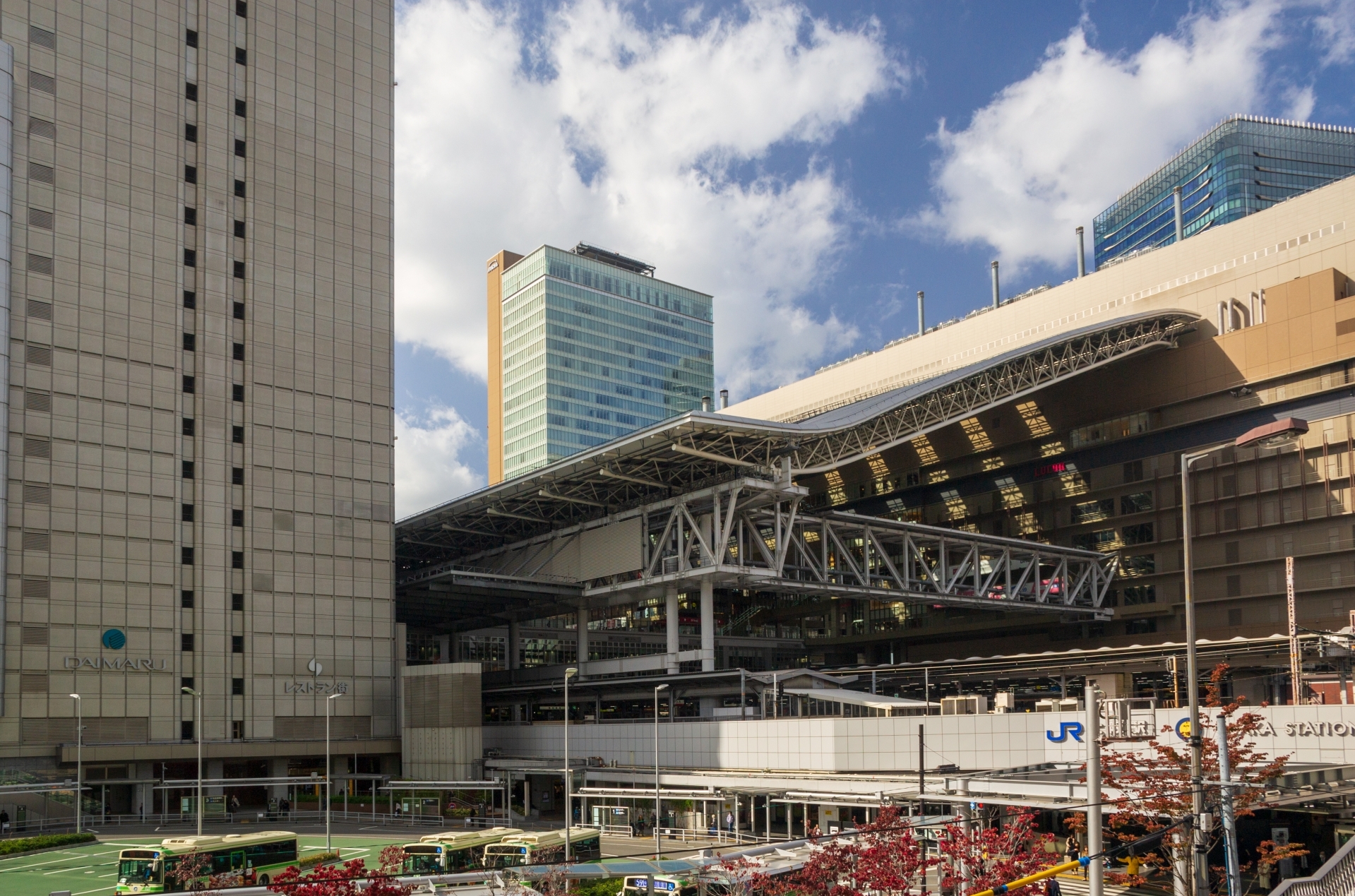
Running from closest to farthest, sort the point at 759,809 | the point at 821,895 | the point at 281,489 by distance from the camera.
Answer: the point at 821,895, the point at 759,809, the point at 281,489

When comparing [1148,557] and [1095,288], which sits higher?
[1095,288]

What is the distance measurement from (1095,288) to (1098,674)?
52847mm

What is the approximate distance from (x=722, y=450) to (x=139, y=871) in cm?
4880

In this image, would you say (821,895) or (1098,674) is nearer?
(821,895)

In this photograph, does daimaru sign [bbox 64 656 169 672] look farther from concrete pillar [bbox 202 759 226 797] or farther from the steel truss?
the steel truss

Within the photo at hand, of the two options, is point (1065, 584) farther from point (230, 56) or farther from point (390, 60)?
point (230, 56)

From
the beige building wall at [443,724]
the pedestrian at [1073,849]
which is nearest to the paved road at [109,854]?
the pedestrian at [1073,849]

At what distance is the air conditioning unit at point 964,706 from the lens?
61969mm

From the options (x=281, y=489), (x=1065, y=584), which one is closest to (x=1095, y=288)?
(x=1065, y=584)

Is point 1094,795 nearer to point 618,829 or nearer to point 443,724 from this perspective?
point 618,829

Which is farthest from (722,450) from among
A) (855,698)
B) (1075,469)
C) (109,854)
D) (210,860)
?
(1075,469)

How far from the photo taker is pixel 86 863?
5356 cm

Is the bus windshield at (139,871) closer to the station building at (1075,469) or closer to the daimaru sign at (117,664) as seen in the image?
the daimaru sign at (117,664)

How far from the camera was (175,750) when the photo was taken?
8038 centimetres
